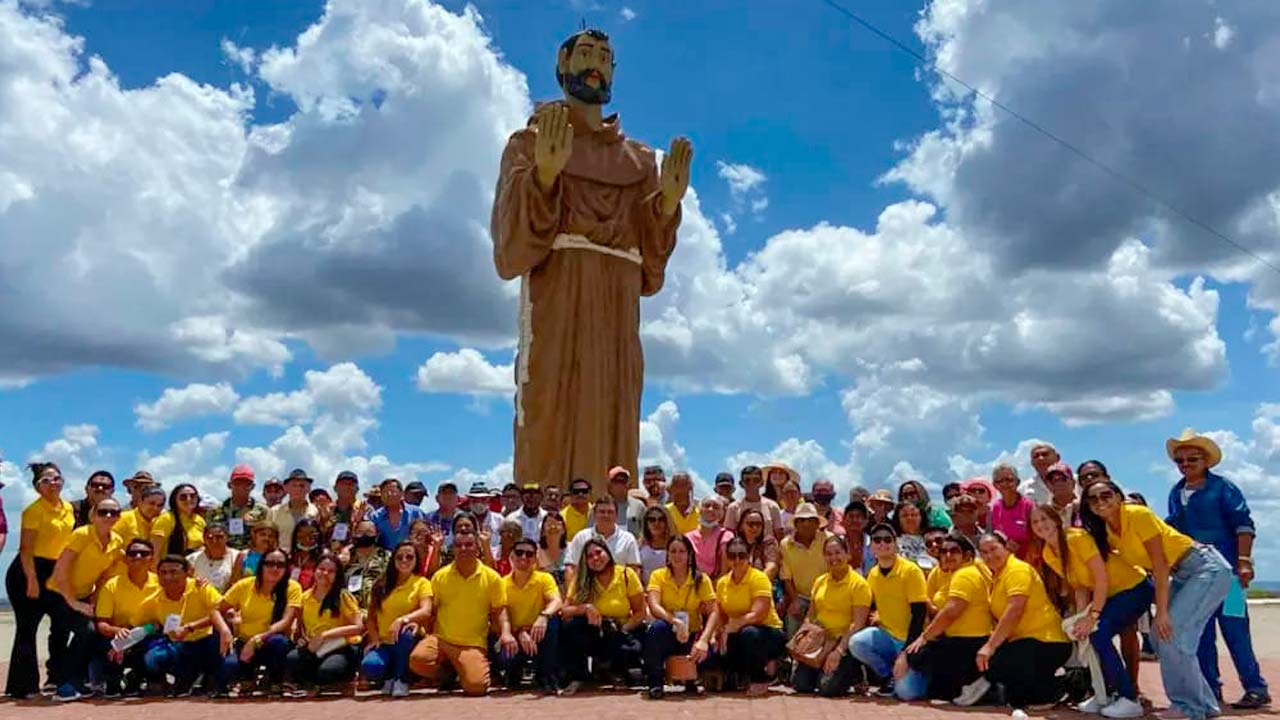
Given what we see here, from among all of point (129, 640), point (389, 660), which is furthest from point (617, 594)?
point (129, 640)

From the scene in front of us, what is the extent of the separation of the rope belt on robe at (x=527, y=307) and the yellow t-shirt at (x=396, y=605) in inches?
176

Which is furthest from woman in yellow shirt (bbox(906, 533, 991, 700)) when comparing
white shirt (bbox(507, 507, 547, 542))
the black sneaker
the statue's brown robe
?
the statue's brown robe

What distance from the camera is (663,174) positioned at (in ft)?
43.4

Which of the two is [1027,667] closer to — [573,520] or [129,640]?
[573,520]

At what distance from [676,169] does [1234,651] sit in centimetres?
774

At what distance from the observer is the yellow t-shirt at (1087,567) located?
24.2 feet

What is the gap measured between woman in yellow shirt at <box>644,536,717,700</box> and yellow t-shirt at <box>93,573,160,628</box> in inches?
156

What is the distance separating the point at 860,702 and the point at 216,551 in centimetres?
527

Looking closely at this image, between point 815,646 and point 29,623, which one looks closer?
point 815,646

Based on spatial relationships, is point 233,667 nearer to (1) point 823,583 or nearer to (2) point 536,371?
(1) point 823,583

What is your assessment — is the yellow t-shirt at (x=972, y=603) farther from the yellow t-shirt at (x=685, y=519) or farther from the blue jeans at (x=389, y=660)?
the blue jeans at (x=389, y=660)

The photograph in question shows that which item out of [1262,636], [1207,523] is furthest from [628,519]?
[1262,636]

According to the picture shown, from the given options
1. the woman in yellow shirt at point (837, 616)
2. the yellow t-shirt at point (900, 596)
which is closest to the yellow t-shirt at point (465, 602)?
the woman in yellow shirt at point (837, 616)

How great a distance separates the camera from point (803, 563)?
9039 mm
